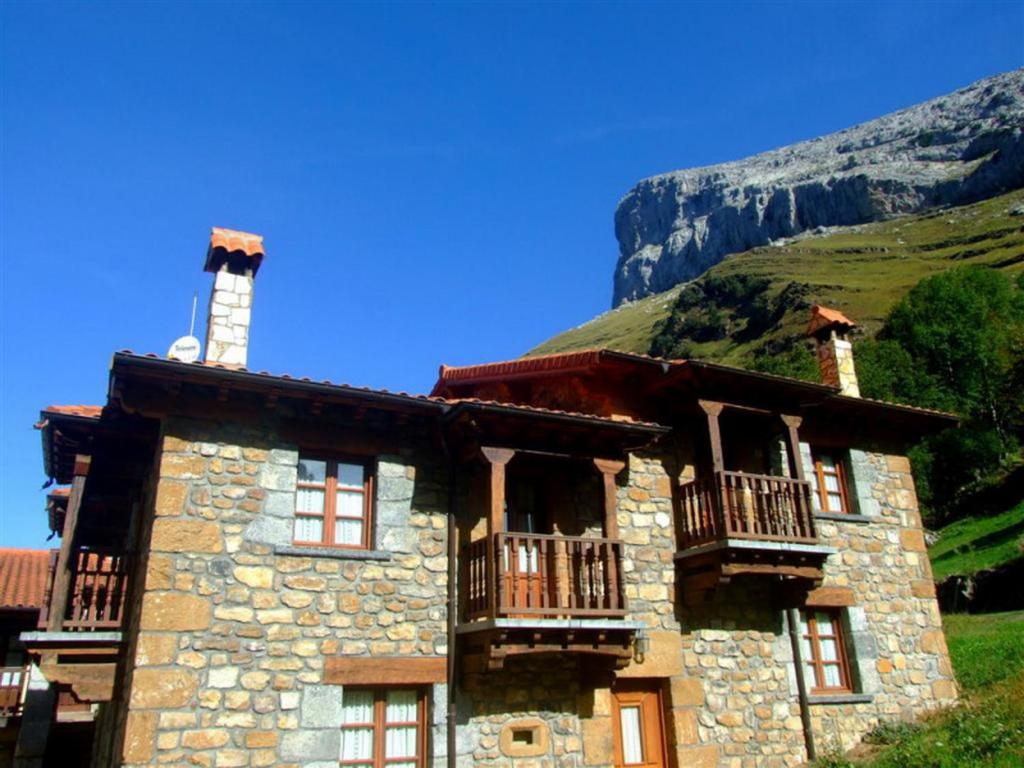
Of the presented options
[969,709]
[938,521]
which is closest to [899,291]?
[938,521]

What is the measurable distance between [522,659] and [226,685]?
3.73 meters

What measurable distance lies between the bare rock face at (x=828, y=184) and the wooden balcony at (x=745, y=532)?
110314 millimetres

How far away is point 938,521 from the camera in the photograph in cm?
3609

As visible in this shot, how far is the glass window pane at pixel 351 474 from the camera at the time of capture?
10.9 m

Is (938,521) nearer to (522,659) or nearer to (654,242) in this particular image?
(522,659)

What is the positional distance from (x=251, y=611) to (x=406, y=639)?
1963 mm

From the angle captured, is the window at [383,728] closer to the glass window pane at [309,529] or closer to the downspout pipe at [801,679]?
the glass window pane at [309,529]

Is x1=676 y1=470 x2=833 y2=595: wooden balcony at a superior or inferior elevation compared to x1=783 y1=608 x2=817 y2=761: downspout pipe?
superior

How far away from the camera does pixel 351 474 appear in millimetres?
10961

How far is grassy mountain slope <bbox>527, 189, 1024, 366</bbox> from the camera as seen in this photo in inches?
2879

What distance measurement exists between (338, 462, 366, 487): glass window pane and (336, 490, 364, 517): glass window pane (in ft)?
0.45

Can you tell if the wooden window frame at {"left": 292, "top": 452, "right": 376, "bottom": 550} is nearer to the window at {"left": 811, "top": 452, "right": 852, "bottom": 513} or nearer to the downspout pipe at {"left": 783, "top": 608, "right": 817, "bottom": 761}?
the downspout pipe at {"left": 783, "top": 608, "right": 817, "bottom": 761}

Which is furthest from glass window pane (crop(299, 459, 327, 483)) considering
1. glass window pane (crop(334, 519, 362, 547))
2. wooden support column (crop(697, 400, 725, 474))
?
wooden support column (crop(697, 400, 725, 474))

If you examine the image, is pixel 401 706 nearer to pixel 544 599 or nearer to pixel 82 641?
pixel 544 599
